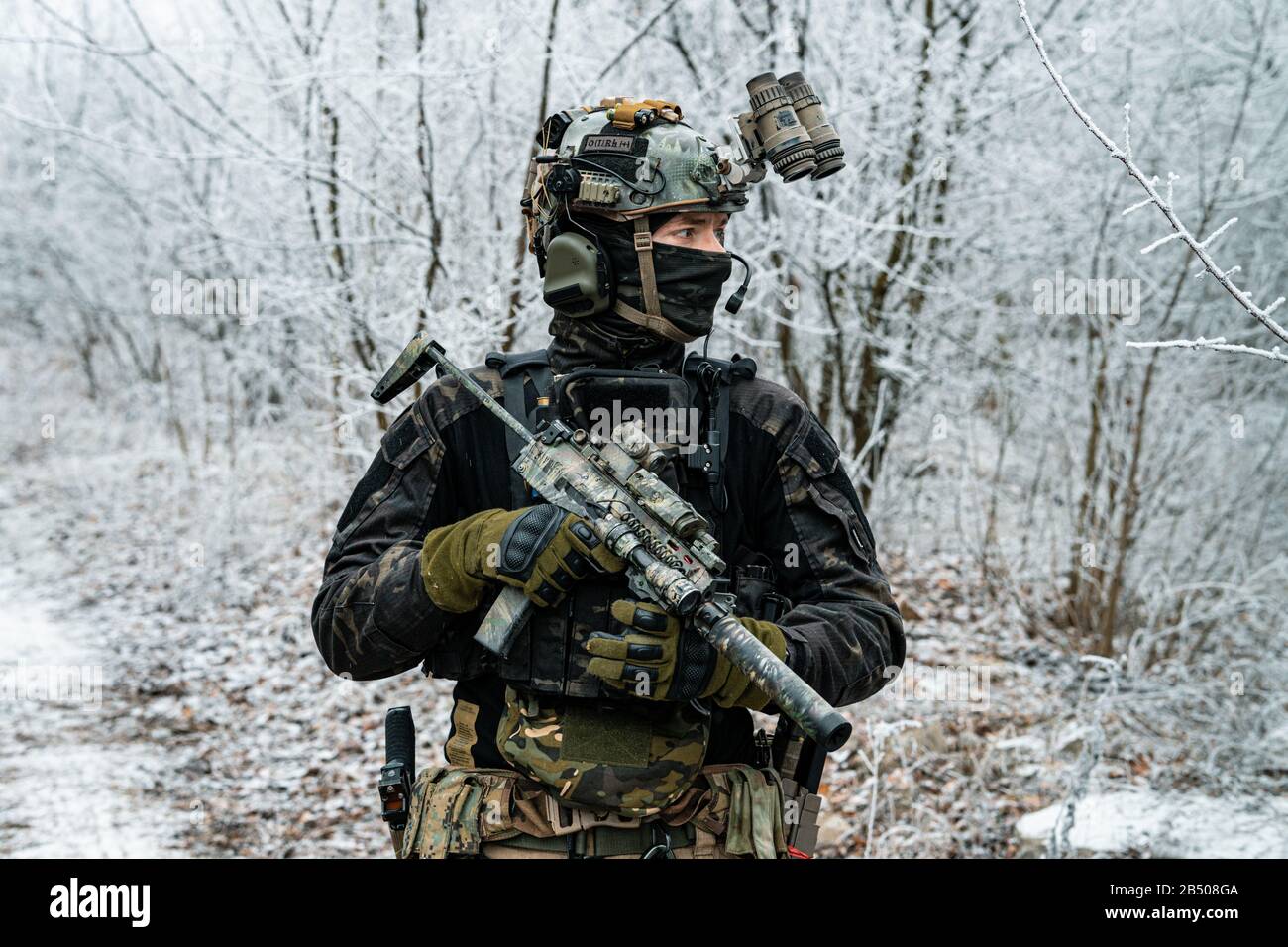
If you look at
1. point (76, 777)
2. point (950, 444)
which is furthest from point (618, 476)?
point (950, 444)

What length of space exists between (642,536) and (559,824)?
68 centimetres

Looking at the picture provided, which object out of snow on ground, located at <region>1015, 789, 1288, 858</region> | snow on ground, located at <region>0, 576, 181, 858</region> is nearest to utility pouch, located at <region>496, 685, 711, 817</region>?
snow on ground, located at <region>1015, 789, 1288, 858</region>

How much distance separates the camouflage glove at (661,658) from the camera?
86.6 inches

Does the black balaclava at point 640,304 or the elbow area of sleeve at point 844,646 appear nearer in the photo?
the elbow area of sleeve at point 844,646

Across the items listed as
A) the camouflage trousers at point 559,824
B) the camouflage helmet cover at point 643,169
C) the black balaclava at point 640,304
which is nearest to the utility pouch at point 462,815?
the camouflage trousers at point 559,824

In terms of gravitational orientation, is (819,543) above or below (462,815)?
above

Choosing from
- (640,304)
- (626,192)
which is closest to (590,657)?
(640,304)

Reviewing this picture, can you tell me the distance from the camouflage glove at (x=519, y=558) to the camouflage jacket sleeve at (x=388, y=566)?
0.06 metres

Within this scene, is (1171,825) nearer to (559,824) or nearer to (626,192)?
(559,824)

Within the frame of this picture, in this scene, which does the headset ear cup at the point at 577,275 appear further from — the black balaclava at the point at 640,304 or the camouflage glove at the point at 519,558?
the camouflage glove at the point at 519,558

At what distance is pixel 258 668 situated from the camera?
26.2 ft

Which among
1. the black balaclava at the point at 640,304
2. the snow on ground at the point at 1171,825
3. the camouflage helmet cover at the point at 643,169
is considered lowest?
the snow on ground at the point at 1171,825

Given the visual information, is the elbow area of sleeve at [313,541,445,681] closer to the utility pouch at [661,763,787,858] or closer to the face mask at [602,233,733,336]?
the utility pouch at [661,763,787,858]

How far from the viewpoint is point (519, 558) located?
225 cm
